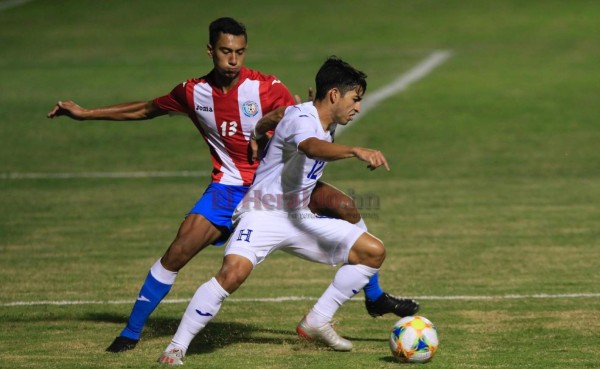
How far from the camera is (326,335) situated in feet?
28.5

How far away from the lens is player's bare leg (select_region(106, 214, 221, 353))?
8.88 meters

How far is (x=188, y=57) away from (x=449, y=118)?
11.1 metres

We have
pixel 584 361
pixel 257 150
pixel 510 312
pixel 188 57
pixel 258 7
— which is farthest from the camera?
pixel 258 7

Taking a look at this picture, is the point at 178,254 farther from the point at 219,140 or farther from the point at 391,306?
the point at 391,306

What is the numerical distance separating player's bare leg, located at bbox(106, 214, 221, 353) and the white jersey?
0.31 meters

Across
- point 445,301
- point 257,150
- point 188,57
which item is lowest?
point 188,57

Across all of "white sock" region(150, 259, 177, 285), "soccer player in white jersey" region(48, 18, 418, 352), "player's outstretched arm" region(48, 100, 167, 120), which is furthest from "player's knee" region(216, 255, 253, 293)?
"player's outstretched arm" region(48, 100, 167, 120)

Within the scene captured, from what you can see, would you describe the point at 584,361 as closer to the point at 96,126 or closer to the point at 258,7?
the point at 96,126

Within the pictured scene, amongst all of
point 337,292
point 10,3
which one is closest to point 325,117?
point 337,292

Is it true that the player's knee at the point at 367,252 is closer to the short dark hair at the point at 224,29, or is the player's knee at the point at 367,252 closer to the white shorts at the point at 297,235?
the white shorts at the point at 297,235

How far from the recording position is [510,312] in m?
10.0

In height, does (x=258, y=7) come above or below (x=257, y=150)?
below

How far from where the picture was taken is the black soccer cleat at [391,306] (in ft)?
31.4

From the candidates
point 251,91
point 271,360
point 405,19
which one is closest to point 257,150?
point 251,91
